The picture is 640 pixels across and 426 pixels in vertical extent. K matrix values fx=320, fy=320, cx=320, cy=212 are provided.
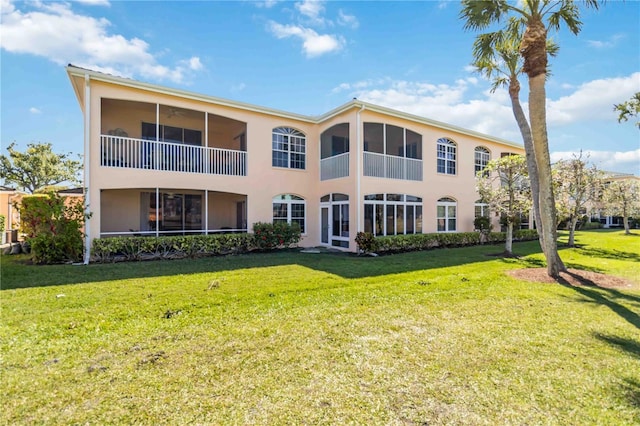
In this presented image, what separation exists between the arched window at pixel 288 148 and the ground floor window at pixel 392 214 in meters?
4.15

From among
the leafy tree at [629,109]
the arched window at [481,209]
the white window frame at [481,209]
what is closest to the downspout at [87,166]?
the leafy tree at [629,109]

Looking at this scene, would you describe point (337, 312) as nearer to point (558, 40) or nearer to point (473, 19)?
point (473, 19)

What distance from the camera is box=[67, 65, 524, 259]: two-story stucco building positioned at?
1248 centimetres

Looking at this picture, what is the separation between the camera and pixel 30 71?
1191 centimetres

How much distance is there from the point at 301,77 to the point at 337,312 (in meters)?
12.4

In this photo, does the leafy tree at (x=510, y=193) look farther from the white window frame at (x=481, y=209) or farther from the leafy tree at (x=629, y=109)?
the white window frame at (x=481, y=209)

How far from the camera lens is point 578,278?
29.6ft

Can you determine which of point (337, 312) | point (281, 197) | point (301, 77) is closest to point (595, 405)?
point (337, 312)

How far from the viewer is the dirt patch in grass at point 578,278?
8477 millimetres

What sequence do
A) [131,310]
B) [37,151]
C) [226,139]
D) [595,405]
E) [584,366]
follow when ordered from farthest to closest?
[37,151] < [226,139] < [131,310] < [584,366] < [595,405]

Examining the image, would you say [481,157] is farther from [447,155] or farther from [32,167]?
[32,167]

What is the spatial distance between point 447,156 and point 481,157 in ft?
11.4

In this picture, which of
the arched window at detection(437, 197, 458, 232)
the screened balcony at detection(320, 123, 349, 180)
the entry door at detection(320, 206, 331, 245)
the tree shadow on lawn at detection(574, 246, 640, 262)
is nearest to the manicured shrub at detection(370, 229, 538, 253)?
the arched window at detection(437, 197, 458, 232)

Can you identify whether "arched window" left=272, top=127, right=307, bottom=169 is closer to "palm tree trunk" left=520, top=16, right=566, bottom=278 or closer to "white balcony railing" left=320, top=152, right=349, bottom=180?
"white balcony railing" left=320, top=152, right=349, bottom=180
